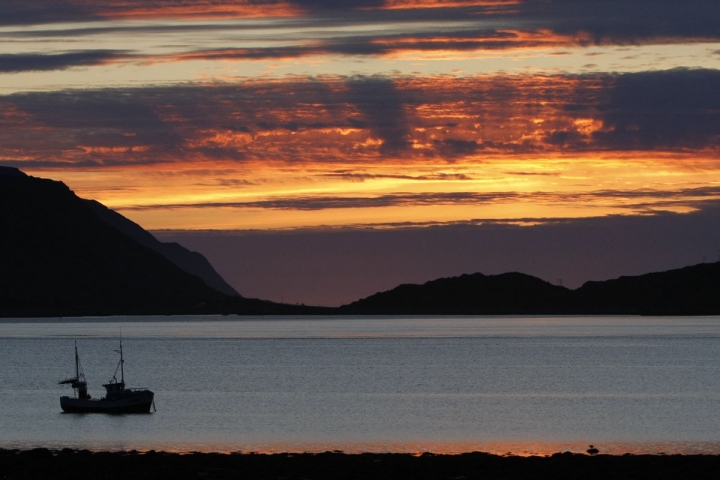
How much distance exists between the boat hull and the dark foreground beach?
944 inches

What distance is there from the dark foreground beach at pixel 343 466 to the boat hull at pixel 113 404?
24.0 meters

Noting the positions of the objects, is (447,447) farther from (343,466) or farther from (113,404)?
(113,404)

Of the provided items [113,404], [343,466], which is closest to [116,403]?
[113,404]

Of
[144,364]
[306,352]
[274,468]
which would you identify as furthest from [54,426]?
[306,352]

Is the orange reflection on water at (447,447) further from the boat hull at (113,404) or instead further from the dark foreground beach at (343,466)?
the boat hull at (113,404)

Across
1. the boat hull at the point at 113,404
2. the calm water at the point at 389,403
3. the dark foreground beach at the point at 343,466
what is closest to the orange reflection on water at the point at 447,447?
the calm water at the point at 389,403

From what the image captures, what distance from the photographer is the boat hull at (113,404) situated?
71.4m

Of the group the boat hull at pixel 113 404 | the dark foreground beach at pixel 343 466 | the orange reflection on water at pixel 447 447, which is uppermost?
the boat hull at pixel 113 404

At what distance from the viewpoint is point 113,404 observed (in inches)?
2842

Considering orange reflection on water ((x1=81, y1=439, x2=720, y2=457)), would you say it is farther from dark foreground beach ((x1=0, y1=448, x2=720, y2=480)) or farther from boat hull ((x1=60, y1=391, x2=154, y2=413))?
boat hull ((x1=60, y1=391, x2=154, y2=413))

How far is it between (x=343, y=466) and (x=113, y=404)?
33182 mm

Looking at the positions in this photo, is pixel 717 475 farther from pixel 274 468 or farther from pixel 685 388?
pixel 685 388

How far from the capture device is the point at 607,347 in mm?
172875

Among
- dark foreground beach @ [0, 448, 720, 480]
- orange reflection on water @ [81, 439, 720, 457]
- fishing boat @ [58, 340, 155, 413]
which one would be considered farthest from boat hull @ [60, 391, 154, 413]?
dark foreground beach @ [0, 448, 720, 480]
